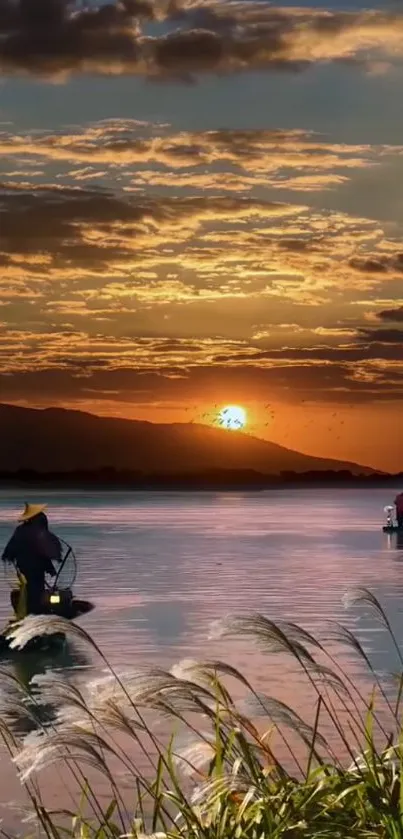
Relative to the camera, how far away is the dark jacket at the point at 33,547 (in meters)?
26.2

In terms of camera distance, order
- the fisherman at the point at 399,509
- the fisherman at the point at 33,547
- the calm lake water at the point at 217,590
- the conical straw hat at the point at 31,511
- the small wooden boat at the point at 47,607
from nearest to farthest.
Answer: the conical straw hat at the point at 31,511 → the fisherman at the point at 33,547 → the small wooden boat at the point at 47,607 → the calm lake water at the point at 217,590 → the fisherman at the point at 399,509

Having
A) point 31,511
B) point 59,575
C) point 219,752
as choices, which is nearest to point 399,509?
point 59,575

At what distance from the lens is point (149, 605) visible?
42.7 m

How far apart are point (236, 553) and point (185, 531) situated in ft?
123

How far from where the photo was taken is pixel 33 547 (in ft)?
86.3

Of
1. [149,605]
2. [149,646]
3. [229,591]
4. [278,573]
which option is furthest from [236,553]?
[149,646]

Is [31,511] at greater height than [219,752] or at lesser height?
greater

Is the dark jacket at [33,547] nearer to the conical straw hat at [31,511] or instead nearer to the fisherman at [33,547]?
the fisherman at [33,547]

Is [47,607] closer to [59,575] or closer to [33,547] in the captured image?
[33,547]

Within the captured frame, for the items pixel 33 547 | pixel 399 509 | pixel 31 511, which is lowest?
pixel 33 547

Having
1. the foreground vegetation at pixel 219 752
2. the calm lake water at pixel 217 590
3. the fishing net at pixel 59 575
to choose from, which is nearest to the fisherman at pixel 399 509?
the calm lake water at pixel 217 590

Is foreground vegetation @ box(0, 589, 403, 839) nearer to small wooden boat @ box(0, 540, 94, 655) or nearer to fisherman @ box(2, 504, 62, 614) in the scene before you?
fisherman @ box(2, 504, 62, 614)

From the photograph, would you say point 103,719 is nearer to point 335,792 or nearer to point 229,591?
point 335,792

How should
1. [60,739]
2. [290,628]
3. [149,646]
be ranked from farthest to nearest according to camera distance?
1. [149,646]
2. [290,628]
3. [60,739]
